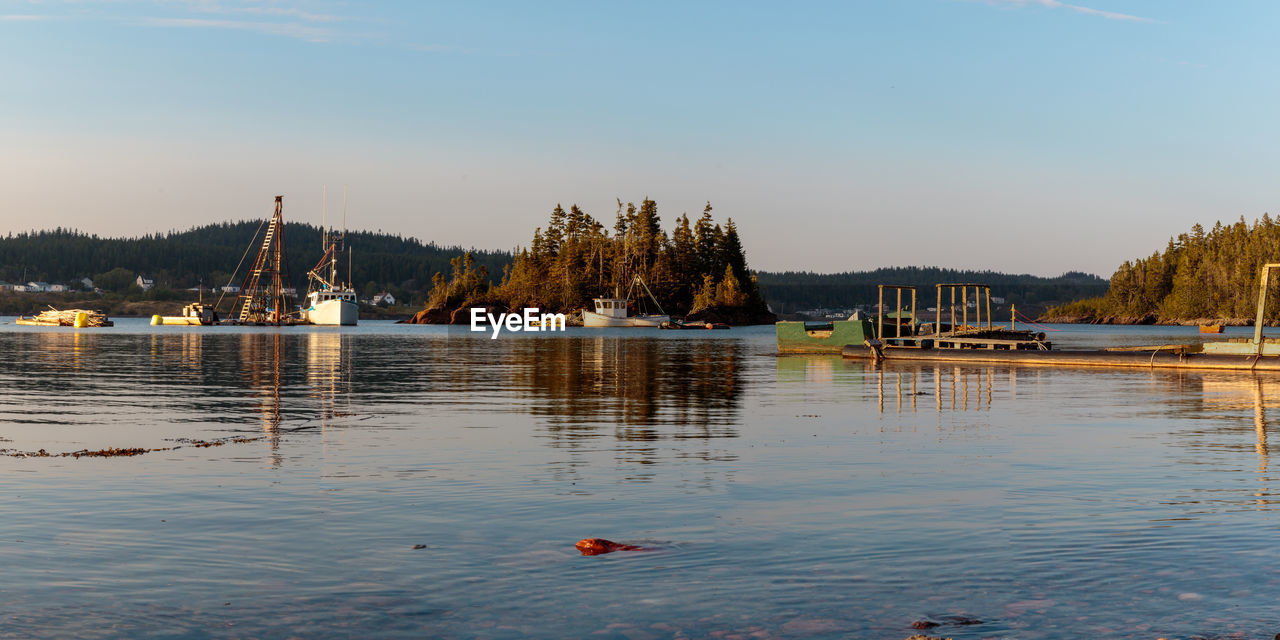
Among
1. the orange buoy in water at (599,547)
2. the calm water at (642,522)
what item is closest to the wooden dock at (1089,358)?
Result: the calm water at (642,522)

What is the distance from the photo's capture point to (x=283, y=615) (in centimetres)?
998

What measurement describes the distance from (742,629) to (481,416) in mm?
23264

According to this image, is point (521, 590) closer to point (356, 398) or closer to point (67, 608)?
point (67, 608)

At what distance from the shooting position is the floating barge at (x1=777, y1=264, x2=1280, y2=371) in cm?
5706

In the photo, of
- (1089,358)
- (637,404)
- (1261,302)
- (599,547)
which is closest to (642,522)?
(599,547)

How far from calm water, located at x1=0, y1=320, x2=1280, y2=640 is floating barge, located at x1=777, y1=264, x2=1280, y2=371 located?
26.9m

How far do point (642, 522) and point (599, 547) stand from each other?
2.11 metres

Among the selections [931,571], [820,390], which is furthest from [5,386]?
[931,571]

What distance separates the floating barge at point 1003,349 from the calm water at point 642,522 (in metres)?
26.9

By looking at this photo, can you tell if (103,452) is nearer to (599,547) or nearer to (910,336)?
(599,547)

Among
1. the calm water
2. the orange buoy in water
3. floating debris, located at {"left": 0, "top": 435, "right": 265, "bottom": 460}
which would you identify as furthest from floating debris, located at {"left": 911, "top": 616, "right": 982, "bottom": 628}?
floating debris, located at {"left": 0, "top": 435, "right": 265, "bottom": 460}

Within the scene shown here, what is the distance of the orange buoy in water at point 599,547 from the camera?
12.8 m

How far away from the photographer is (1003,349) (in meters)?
69.2

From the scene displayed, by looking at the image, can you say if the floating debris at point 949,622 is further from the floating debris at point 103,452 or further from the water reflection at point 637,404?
the floating debris at point 103,452
